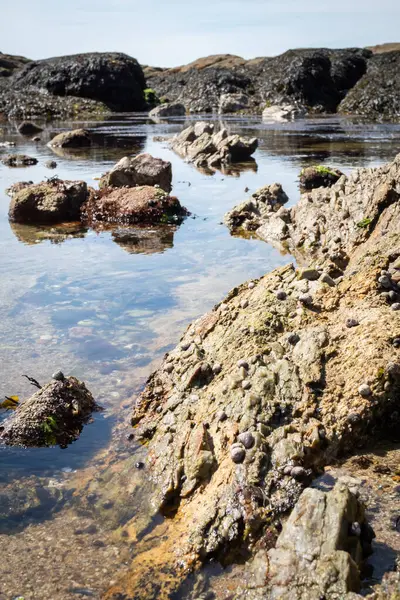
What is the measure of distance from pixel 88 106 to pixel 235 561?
79075 millimetres

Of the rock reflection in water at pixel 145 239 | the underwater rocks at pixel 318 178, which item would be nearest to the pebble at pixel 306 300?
the rock reflection in water at pixel 145 239

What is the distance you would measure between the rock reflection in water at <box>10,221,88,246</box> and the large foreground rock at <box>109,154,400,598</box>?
10118mm

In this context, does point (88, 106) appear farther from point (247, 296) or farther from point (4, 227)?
point (247, 296)

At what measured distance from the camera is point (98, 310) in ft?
34.9

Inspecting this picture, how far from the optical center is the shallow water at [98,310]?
5875 millimetres

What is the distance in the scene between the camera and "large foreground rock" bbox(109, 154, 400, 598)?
4.63 metres

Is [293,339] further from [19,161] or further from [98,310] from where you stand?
[19,161]

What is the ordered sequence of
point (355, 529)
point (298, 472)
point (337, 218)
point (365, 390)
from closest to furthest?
1. point (355, 529)
2. point (298, 472)
3. point (365, 390)
4. point (337, 218)

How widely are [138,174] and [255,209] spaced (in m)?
5.44

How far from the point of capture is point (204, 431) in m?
5.53

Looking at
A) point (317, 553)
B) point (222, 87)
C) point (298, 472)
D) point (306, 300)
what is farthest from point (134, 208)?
point (222, 87)

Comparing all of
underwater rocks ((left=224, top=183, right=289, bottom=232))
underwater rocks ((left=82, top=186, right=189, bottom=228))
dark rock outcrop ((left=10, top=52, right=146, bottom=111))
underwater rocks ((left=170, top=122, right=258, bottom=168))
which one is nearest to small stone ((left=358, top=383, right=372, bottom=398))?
underwater rocks ((left=224, top=183, right=289, bottom=232))

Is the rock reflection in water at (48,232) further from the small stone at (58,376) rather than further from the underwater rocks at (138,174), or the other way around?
the small stone at (58,376)

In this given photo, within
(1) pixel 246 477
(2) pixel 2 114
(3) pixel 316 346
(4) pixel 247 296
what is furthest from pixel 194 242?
(2) pixel 2 114
